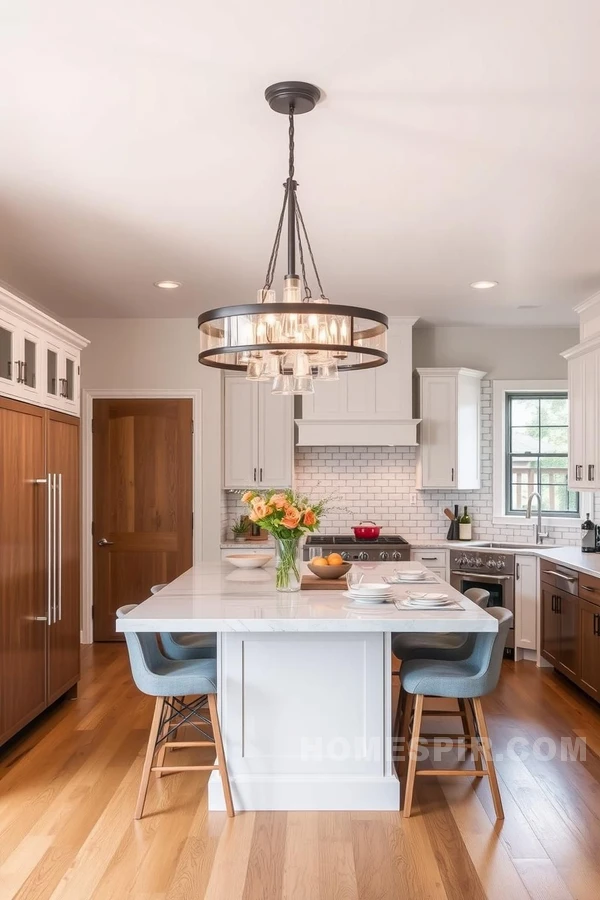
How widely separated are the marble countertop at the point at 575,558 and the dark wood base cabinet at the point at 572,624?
0.05 meters

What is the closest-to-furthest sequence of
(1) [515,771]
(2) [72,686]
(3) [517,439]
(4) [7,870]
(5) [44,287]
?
(4) [7,870] < (1) [515,771] < (2) [72,686] < (5) [44,287] < (3) [517,439]

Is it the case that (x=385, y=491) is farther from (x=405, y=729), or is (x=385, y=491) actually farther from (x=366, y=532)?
(x=405, y=729)

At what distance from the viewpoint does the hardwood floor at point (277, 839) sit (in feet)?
8.95

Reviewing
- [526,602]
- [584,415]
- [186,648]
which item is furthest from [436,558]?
[186,648]

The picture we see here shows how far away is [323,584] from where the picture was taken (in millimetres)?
3947

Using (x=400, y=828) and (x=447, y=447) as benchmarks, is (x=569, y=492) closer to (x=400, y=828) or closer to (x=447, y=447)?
(x=447, y=447)

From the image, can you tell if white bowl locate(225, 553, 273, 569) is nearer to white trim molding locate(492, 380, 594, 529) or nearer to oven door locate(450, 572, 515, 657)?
oven door locate(450, 572, 515, 657)

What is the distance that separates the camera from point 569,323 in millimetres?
6836

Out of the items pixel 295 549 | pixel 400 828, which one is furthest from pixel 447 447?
pixel 400 828

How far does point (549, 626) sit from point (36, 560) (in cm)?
364

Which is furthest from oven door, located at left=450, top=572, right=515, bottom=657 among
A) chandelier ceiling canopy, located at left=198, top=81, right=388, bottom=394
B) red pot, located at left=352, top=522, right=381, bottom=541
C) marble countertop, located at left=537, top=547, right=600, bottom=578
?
chandelier ceiling canopy, located at left=198, top=81, right=388, bottom=394

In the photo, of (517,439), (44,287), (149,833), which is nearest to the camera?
(149,833)

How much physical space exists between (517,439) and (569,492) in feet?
2.17

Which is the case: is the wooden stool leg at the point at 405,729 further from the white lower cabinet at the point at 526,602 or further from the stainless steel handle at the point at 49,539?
the white lower cabinet at the point at 526,602
